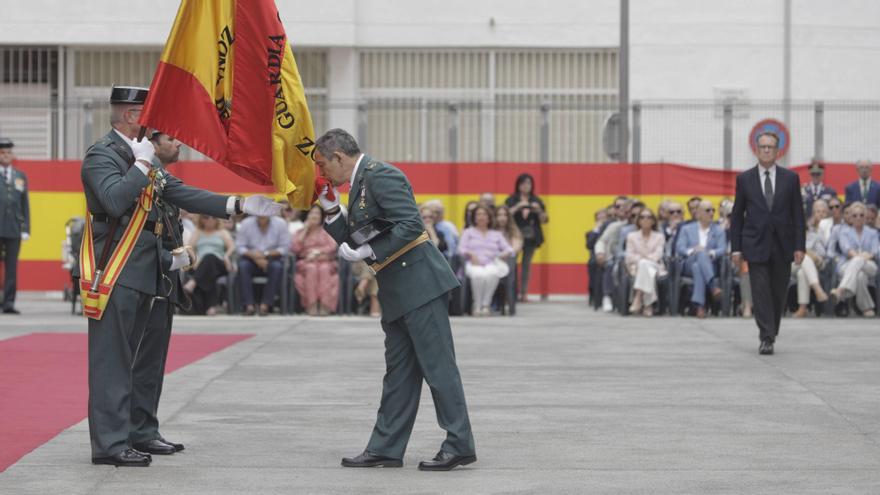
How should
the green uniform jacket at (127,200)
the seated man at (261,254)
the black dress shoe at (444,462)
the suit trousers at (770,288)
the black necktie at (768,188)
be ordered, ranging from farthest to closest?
the seated man at (261,254) < the black necktie at (768,188) < the suit trousers at (770,288) < the black dress shoe at (444,462) < the green uniform jacket at (127,200)

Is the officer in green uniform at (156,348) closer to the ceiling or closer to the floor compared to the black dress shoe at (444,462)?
closer to the ceiling

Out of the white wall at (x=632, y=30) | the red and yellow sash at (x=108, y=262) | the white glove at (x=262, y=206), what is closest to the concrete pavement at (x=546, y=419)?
the red and yellow sash at (x=108, y=262)

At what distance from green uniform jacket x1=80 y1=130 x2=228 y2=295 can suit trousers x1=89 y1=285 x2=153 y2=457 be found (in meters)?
0.13

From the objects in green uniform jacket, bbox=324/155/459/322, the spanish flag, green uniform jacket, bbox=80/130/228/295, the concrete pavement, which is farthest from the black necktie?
green uniform jacket, bbox=80/130/228/295

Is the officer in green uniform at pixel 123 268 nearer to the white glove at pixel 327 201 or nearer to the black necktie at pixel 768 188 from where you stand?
the white glove at pixel 327 201

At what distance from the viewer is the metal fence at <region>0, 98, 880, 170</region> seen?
24.0 metres

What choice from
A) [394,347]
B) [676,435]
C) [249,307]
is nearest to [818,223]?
[249,307]

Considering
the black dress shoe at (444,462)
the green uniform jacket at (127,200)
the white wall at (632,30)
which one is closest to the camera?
the green uniform jacket at (127,200)

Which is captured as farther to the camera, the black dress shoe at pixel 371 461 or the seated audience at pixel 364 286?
the seated audience at pixel 364 286

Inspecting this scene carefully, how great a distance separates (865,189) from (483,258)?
5.47m

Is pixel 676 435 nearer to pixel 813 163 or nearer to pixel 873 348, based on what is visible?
pixel 873 348

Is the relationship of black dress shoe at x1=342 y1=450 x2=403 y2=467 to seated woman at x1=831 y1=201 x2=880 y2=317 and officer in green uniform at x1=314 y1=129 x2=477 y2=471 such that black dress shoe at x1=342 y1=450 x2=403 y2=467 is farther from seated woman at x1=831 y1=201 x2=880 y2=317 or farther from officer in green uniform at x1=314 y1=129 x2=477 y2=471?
seated woman at x1=831 y1=201 x2=880 y2=317

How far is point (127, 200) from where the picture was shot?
8.10 metres

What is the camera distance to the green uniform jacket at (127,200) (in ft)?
26.6
